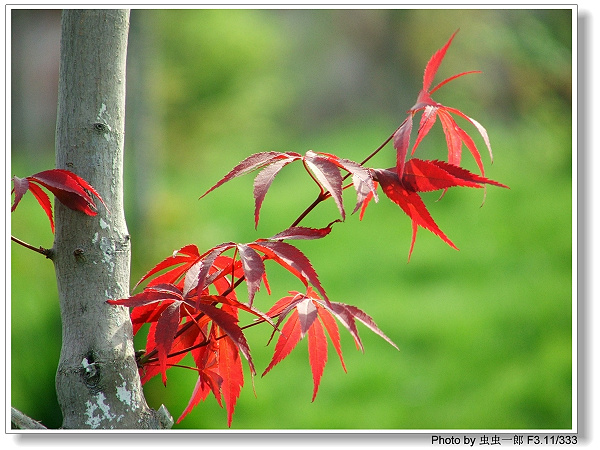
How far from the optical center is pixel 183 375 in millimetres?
1418

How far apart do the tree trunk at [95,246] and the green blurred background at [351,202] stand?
0.70 m

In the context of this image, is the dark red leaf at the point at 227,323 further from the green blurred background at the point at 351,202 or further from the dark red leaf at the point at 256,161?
the green blurred background at the point at 351,202

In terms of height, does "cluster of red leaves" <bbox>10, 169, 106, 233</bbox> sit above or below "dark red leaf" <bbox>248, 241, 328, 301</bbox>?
above

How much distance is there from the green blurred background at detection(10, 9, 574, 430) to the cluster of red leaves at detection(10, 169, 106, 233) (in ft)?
2.30

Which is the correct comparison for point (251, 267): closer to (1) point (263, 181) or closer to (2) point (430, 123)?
(1) point (263, 181)

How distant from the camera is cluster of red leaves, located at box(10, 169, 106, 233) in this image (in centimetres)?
42

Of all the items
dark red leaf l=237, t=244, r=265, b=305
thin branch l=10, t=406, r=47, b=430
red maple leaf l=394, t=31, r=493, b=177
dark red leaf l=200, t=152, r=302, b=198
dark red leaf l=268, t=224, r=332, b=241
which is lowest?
thin branch l=10, t=406, r=47, b=430

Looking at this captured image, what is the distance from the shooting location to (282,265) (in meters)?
0.42

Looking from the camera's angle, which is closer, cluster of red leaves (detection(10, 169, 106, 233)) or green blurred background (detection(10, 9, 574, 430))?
cluster of red leaves (detection(10, 169, 106, 233))

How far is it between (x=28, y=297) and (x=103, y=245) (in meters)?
0.89

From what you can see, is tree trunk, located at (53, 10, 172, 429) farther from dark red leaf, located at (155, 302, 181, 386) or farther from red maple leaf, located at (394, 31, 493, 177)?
red maple leaf, located at (394, 31, 493, 177)

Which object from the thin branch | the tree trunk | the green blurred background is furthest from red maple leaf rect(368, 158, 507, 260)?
the green blurred background

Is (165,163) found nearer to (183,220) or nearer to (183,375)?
(183,220)
